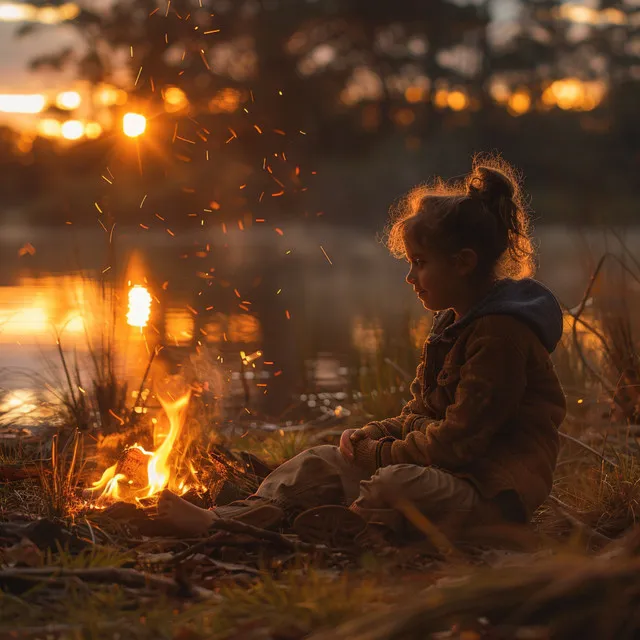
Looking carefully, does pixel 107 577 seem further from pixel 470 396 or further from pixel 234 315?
pixel 234 315

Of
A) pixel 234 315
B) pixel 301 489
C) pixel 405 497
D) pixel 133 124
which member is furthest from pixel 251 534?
pixel 234 315

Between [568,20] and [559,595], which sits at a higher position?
[568,20]

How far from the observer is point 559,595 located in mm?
2270

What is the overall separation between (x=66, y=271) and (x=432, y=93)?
1869cm

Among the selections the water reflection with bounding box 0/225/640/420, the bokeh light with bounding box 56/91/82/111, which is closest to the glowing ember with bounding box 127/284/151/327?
the water reflection with bounding box 0/225/640/420

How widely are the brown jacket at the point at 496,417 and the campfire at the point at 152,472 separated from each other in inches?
36.4

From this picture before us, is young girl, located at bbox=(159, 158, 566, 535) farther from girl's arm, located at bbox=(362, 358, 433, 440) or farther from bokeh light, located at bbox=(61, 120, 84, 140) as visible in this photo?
bokeh light, located at bbox=(61, 120, 84, 140)

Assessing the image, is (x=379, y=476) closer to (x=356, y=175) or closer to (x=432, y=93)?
(x=356, y=175)

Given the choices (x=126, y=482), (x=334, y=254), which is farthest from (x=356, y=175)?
(x=126, y=482)

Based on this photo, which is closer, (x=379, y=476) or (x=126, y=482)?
(x=379, y=476)

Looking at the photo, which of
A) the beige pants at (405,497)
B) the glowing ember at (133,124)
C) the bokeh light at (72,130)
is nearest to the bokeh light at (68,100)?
the bokeh light at (72,130)

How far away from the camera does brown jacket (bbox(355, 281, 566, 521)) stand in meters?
3.05

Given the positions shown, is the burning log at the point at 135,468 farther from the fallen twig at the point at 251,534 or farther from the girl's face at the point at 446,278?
the girl's face at the point at 446,278

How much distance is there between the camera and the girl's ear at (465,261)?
3.20 m
